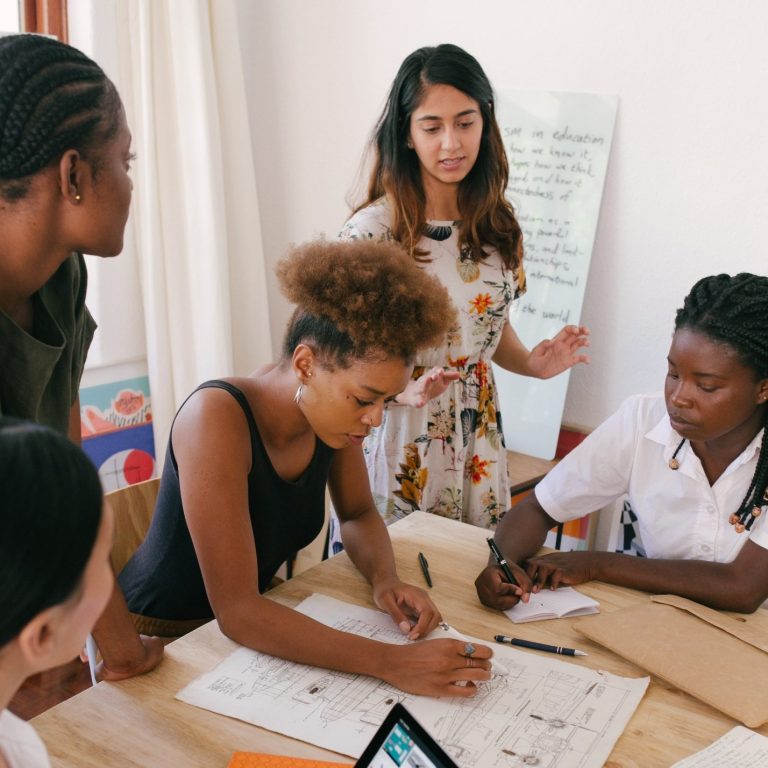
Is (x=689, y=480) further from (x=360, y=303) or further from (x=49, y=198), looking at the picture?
(x=49, y=198)

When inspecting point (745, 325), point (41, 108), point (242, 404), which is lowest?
point (242, 404)

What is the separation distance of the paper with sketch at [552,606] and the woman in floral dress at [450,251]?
65 centimetres

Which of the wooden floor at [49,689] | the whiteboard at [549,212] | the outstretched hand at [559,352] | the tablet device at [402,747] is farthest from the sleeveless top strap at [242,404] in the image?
the whiteboard at [549,212]

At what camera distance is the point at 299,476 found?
5.24ft

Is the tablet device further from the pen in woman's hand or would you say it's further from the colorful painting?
the colorful painting

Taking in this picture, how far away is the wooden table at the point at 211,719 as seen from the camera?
3.52 feet

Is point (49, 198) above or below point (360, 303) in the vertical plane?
above

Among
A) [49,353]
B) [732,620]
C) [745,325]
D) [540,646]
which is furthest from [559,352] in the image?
[49,353]

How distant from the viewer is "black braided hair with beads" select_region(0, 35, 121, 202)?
3.48 ft

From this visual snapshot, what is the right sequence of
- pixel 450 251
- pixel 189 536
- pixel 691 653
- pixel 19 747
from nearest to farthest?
pixel 19 747
pixel 691 653
pixel 189 536
pixel 450 251

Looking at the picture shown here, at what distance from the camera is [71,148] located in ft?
3.61

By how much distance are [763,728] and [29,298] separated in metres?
1.18

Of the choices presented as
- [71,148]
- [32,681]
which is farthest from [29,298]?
[32,681]

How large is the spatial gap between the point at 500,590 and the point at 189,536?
535 millimetres
